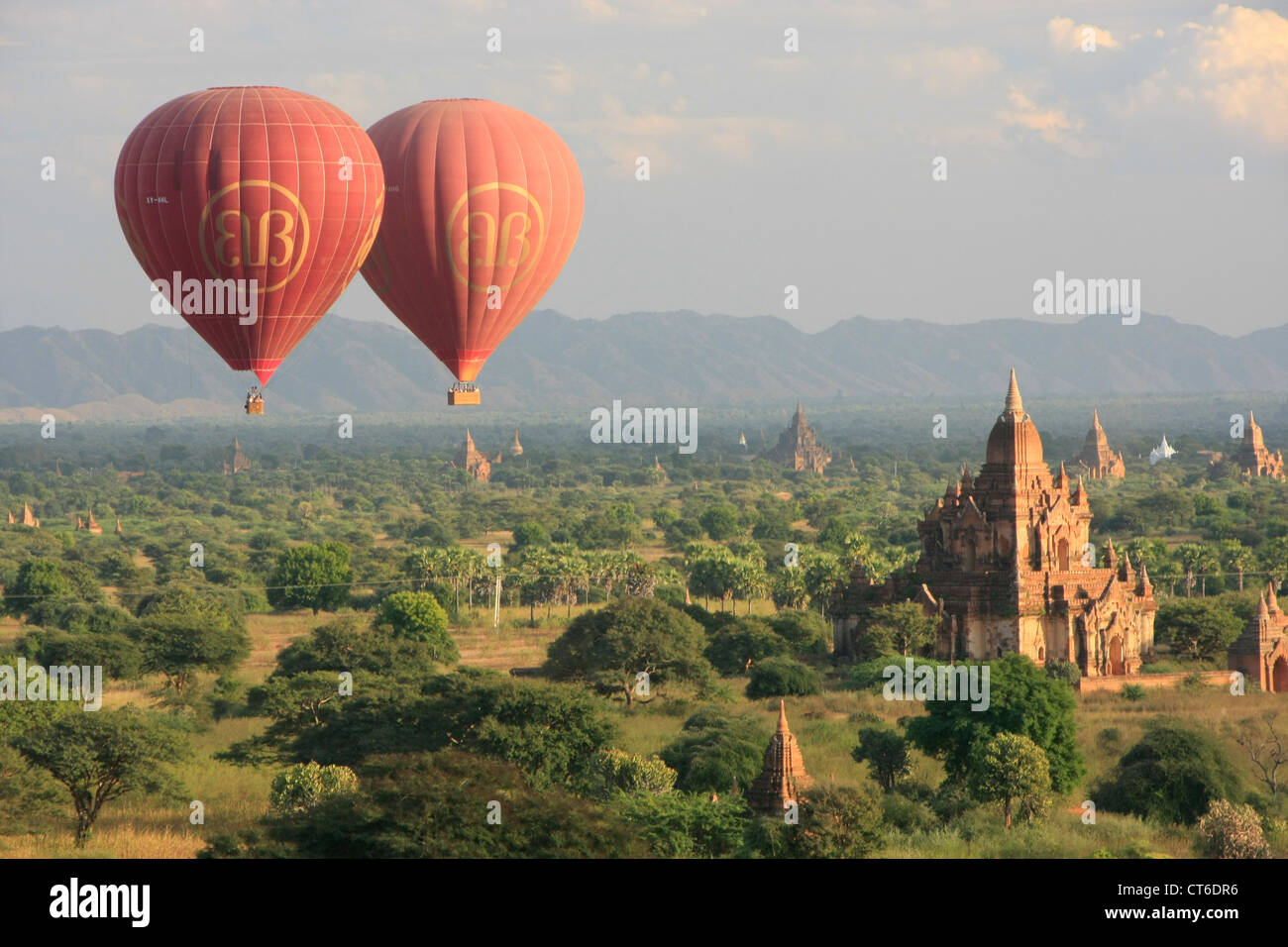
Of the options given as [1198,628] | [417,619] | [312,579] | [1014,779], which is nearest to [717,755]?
[1014,779]

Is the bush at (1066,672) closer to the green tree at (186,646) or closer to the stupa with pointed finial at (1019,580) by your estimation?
the stupa with pointed finial at (1019,580)

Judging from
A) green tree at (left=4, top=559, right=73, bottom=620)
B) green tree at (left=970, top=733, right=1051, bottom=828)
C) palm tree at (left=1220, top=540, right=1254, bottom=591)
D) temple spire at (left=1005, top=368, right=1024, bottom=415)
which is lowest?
green tree at (left=970, top=733, right=1051, bottom=828)

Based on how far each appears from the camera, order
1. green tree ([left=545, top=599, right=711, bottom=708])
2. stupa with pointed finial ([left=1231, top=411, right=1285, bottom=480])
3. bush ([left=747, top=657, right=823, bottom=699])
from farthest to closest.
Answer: stupa with pointed finial ([left=1231, top=411, right=1285, bottom=480]), green tree ([left=545, top=599, right=711, bottom=708]), bush ([left=747, top=657, right=823, bottom=699])

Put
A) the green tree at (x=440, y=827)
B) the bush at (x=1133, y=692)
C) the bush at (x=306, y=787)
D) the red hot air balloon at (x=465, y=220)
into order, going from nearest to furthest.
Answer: the green tree at (x=440, y=827) < the red hot air balloon at (x=465, y=220) < the bush at (x=306, y=787) < the bush at (x=1133, y=692)

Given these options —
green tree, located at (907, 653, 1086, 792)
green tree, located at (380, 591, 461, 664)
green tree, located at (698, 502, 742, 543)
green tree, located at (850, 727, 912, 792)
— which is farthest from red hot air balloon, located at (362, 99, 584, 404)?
green tree, located at (698, 502, 742, 543)

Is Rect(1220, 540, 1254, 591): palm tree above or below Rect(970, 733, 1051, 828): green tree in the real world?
above

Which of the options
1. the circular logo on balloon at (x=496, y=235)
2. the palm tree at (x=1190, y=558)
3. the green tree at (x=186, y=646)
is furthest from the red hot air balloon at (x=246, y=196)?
the palm tree at (x=1190, y=558)

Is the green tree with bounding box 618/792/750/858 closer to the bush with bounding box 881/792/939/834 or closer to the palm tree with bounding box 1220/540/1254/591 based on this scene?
the bush with bounding box 881/792/939/834
